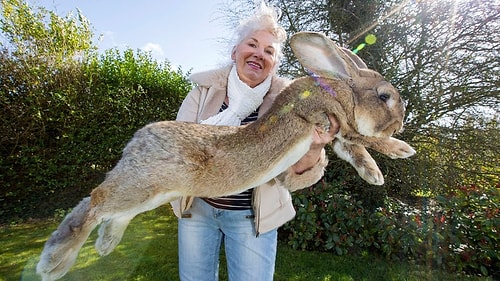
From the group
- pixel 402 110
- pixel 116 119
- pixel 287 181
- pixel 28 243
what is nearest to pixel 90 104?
pixel 116 119

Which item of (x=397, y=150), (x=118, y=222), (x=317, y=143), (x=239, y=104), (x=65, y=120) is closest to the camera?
(x=118, y=222)

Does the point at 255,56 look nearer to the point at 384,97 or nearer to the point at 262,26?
the point at 262,26

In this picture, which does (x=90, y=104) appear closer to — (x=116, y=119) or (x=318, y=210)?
(x=116, y=119)

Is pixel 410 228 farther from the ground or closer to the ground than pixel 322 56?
closer to the ground

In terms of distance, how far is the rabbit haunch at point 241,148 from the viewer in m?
1.61

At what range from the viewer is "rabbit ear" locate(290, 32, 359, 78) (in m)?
1.86

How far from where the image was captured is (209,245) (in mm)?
2275

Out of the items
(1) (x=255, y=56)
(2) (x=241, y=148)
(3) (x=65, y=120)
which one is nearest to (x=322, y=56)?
(1) (x=255, y=56)

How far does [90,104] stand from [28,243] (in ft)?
8.96

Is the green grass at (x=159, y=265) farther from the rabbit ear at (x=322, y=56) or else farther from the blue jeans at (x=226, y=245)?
the rabbit ear at (x=322, y=56)

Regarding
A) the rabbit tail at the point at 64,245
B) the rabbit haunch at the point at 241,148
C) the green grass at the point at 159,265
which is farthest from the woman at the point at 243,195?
the green grass at the point at 159,265

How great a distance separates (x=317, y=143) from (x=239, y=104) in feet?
1.97

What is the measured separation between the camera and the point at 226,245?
225 cm

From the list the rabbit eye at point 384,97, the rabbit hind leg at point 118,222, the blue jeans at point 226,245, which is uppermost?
the rabbit eye at point 384,97
